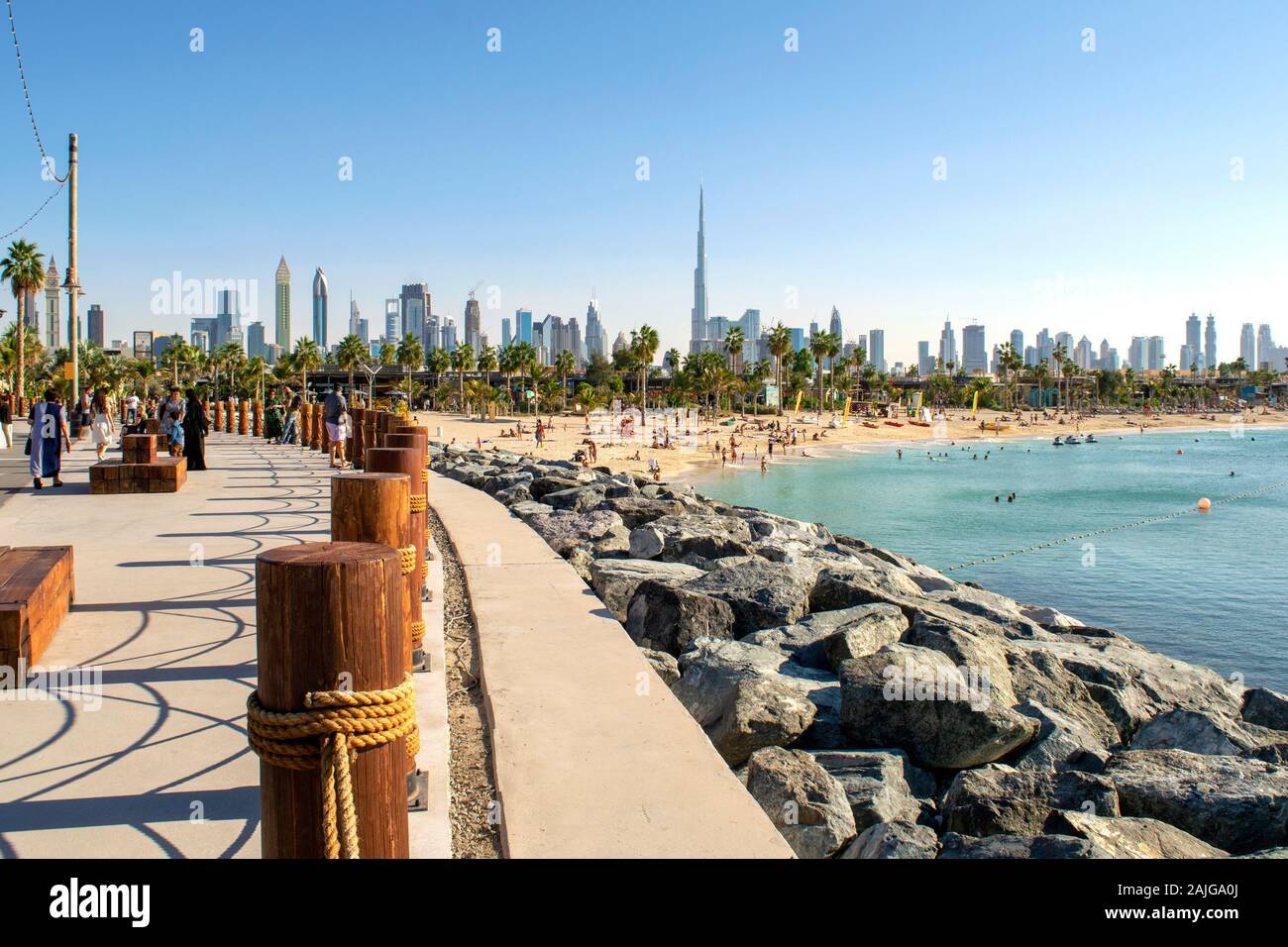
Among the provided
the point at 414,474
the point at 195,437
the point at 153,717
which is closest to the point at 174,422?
the point at 195,437

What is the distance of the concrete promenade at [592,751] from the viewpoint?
11.6ft

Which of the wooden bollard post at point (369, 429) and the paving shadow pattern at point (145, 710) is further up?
the wooden bollard post at point (369, 429)

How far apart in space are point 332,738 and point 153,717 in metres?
2.95

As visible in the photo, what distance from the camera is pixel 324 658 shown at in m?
2.30

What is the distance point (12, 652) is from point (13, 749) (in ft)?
3.23

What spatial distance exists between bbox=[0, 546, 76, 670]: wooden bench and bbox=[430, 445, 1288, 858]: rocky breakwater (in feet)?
12.0

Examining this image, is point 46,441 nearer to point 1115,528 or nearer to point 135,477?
point 135,477

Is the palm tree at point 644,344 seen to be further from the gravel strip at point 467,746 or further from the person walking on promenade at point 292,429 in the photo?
the gravel strip at point 467,746

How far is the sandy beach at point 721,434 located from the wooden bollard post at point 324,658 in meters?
42.9

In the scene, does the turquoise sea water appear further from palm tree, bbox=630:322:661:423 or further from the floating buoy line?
palm tree, bbox=630:322:661:423

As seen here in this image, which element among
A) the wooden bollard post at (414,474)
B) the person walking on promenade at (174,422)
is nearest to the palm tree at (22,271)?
the person walking on promenade at (174,422)

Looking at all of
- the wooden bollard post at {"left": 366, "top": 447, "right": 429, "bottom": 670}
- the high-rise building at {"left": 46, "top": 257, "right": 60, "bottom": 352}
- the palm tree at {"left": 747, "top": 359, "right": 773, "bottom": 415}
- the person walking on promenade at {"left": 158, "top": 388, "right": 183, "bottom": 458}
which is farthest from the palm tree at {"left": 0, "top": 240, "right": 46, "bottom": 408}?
the palm tree at {"left": 747, "top": 359, "right": 773, "bottom": 415}

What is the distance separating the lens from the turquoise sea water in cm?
1925
